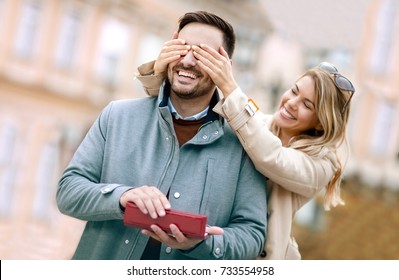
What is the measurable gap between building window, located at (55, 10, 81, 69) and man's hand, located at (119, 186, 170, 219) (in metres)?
6.79

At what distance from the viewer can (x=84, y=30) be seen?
7.92 metres

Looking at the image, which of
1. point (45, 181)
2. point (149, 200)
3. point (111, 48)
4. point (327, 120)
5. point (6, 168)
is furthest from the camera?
point (111, 48)

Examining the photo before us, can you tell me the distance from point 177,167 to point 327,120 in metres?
0.31

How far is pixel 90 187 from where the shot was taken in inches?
49.5

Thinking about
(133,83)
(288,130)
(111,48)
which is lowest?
(133,83)

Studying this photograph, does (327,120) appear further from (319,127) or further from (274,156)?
(274,156)

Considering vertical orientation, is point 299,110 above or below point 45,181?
above

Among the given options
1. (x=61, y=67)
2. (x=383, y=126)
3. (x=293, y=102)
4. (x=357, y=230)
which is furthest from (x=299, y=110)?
(x=61, y=67)

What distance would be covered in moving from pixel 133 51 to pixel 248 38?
1.24 m

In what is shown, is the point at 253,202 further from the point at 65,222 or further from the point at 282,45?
the point at 282,45

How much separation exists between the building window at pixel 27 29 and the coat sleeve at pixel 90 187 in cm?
658

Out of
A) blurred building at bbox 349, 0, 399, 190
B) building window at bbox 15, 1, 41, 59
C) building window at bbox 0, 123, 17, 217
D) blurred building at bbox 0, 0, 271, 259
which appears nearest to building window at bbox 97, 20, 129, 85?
blurred building at bbox 0, 0, 271, 259
